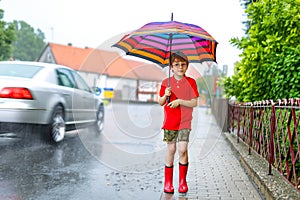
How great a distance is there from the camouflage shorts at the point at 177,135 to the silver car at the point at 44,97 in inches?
129

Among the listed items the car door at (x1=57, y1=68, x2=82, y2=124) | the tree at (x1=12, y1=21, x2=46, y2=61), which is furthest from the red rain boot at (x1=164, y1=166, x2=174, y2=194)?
the tree at (x1=12, y1=21, x2=46, y2=61)

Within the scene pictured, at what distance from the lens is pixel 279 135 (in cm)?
457

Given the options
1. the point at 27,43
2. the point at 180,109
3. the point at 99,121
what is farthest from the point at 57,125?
the point at 27,43

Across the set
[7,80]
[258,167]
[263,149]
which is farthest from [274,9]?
[7,80]

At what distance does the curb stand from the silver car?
3790mm

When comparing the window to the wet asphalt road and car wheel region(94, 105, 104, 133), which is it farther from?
car wheel region(94, 105, 104, 133)

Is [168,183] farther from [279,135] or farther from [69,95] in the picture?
[69,95]

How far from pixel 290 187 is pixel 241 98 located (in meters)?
5.77

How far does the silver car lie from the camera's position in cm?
627

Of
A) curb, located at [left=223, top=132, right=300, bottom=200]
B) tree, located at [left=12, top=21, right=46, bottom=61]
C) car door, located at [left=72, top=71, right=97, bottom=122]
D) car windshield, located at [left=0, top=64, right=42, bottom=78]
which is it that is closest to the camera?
curb, located at [left=223, top=132, right=300, bottom=200]

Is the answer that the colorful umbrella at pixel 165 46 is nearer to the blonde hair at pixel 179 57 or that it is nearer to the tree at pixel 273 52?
the blonde hair at pixel 179 57

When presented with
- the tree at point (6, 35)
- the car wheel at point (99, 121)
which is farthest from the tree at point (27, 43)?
the car wheel at point (99, 121)

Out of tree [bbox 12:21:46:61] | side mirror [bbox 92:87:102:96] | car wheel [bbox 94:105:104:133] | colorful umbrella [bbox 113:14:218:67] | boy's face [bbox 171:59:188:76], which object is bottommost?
car wheel [bbox 94:105:104:133]

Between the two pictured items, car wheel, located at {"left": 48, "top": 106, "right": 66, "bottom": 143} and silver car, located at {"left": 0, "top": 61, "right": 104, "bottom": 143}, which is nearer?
silver car, located at {"left": 0, "top": 61, "right": 104, "bottom": 143}
